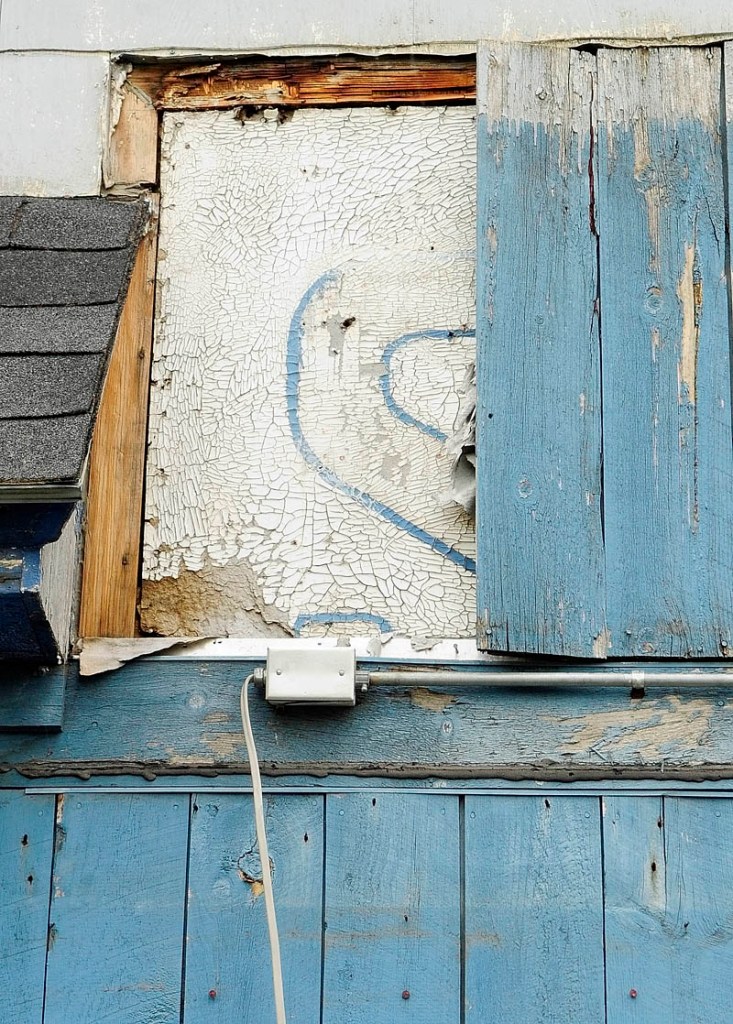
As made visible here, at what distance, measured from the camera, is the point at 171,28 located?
2.89 m

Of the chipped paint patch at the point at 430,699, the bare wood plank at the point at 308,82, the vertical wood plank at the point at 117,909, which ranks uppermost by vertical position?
the bare wood plank at the point at 308,82

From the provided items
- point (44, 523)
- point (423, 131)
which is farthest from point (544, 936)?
point (423, 131)

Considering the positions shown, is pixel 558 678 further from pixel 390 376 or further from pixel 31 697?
pixel 31 697

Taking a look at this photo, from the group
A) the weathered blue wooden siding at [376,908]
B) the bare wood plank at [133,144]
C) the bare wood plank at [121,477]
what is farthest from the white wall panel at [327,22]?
the weathered blue wooden siding at [376,908]

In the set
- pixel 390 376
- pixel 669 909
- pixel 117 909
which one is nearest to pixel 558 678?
pixel 669 909

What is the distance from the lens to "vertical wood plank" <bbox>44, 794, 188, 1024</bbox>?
2.26 m

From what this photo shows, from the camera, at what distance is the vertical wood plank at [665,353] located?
7.89ft

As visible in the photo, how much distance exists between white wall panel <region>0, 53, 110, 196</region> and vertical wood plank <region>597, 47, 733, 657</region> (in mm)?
986

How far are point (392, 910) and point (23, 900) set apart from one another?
59cm

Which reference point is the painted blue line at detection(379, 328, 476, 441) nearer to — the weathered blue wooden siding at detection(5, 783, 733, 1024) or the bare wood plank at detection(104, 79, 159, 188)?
the bare wood plank at detection(104, 79, 159, 188)

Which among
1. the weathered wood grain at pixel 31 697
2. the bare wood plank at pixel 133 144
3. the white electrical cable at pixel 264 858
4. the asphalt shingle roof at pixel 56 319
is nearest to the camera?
the asphalt shingle roof at pixel 56 319

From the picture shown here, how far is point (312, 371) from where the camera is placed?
8.89 ft

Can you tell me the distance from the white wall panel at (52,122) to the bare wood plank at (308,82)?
0.35ft

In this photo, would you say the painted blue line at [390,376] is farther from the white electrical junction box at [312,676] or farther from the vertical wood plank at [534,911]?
the vertical wood plank at [534,911]
